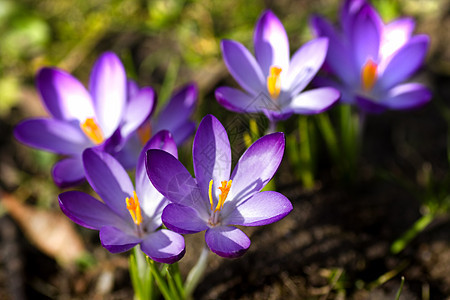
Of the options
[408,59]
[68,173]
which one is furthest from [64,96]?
[408,59]

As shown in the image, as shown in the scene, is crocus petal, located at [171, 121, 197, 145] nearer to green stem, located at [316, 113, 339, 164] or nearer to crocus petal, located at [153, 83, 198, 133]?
crocus petal, located at [153, 83, 198, 133]

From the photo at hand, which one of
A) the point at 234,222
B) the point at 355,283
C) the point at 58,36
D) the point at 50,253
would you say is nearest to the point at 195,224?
the point at 234,222

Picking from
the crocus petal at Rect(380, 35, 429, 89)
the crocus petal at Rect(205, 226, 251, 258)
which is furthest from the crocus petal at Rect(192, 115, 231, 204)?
the crocus petal at Rect(380, 35, 429, 89)

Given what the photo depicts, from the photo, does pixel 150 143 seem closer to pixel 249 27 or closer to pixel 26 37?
pixel 249 27

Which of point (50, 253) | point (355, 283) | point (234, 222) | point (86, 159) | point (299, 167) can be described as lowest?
point (50, 253)

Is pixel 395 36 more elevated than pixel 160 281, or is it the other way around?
pixel 395 36

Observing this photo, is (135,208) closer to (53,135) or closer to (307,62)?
(53,135)

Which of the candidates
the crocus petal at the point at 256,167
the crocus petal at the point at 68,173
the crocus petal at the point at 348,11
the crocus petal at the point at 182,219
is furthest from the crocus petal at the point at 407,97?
the crocus petal at the point at 68,173

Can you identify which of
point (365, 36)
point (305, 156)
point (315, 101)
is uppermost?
point (365, 36)
